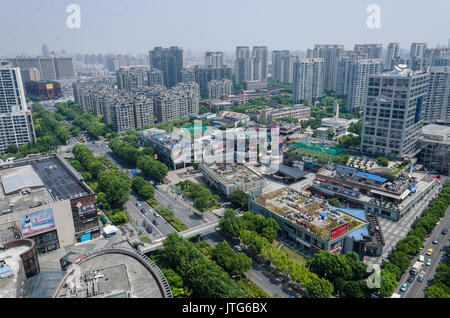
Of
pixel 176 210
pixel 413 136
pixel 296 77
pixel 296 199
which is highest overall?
pixel 296 77

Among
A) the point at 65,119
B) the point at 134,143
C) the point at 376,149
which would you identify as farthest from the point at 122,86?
the point at 376,149

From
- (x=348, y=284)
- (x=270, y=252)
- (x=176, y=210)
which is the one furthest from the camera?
(x=176, y=210)

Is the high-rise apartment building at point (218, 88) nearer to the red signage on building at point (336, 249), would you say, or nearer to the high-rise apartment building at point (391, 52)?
the high-rise apartment building at point (391, 52)

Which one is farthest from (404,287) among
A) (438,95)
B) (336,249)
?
(438,95)

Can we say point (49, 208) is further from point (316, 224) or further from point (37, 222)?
point (316, 224)

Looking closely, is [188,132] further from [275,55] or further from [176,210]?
[275,55]

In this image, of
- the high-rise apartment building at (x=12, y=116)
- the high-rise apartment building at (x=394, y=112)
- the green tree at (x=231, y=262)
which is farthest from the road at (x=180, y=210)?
the high-rise apartment building at (x=12, y=116)

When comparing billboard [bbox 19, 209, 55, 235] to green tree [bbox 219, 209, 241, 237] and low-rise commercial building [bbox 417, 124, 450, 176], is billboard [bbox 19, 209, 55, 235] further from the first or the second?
low-rise commercial building [bbox 417, 124, 450, 176]

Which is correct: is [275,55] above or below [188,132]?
above
